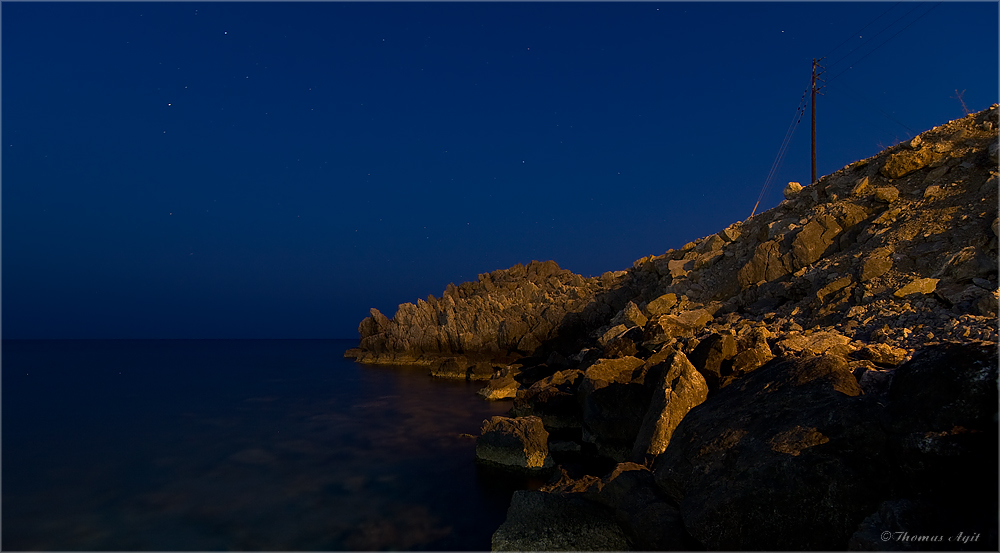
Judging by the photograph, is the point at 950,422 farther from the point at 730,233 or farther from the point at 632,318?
the point at 730,233

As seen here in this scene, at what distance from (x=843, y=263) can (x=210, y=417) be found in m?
29.0

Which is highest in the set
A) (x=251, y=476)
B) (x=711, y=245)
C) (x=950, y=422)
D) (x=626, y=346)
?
(x=711, y=245)

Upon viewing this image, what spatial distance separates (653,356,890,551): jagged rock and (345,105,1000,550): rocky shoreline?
22 millimetres

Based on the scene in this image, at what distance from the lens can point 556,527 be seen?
7.70 metres

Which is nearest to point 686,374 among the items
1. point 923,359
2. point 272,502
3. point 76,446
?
point 923,359

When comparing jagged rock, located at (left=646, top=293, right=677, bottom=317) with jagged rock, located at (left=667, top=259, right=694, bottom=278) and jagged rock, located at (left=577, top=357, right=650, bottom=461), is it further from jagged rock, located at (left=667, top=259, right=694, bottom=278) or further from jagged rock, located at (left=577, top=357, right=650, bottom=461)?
jagged rock, located at (left=577, top=357, right=650, bottom=461)

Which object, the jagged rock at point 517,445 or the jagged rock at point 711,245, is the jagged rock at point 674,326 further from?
the jagged rock at point 711,245

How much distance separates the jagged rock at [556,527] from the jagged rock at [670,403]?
1.98m

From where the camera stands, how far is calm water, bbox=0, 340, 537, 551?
1052cm

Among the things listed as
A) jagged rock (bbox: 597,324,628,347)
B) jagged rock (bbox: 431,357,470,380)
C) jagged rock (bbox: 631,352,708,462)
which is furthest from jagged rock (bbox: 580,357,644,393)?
jagged rock (bbox: 431,357,470,380)

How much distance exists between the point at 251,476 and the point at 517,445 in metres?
8.42

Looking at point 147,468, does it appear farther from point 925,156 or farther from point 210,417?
point 925,156

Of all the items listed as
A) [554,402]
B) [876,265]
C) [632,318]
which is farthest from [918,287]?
[632,318]

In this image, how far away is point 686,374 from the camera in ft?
33.0
